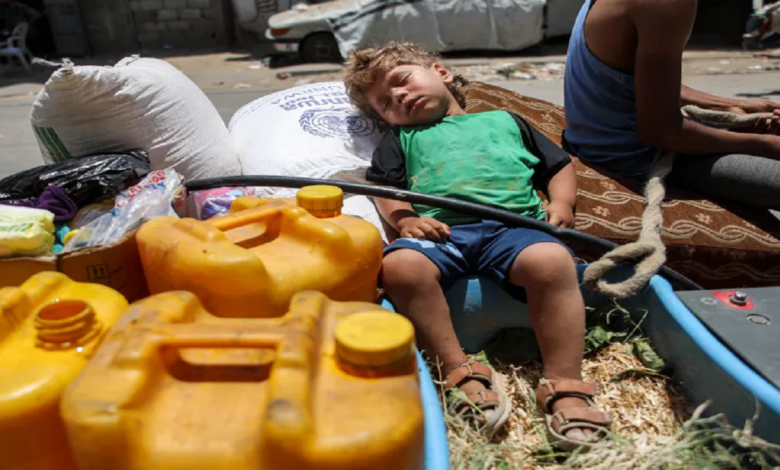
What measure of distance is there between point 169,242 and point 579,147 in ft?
5.85

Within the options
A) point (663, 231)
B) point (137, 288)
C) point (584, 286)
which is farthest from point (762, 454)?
point (137, 288)

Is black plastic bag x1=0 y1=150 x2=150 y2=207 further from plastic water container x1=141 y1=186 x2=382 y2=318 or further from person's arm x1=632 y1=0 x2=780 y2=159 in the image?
person's arm x1=632 y1=0 x2=780 y2=159

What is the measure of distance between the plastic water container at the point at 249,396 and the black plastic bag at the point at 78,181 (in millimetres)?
932

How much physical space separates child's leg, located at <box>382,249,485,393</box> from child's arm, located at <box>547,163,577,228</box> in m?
0.51

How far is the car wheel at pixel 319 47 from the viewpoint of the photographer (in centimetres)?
903

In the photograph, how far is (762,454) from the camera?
1289mm

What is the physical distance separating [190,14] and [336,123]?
9.98 m

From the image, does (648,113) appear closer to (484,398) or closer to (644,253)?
(644,253)

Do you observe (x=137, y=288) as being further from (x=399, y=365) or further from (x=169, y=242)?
(x=399, y=365)

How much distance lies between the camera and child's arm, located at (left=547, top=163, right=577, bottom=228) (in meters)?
1.92

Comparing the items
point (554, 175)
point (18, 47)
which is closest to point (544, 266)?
point (554, 175)

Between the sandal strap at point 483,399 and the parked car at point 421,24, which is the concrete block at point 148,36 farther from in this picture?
the sandal strap at point 483,399

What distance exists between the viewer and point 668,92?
2.04 m

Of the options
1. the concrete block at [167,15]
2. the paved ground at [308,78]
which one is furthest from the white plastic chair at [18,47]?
the concrete block at [167,15]
